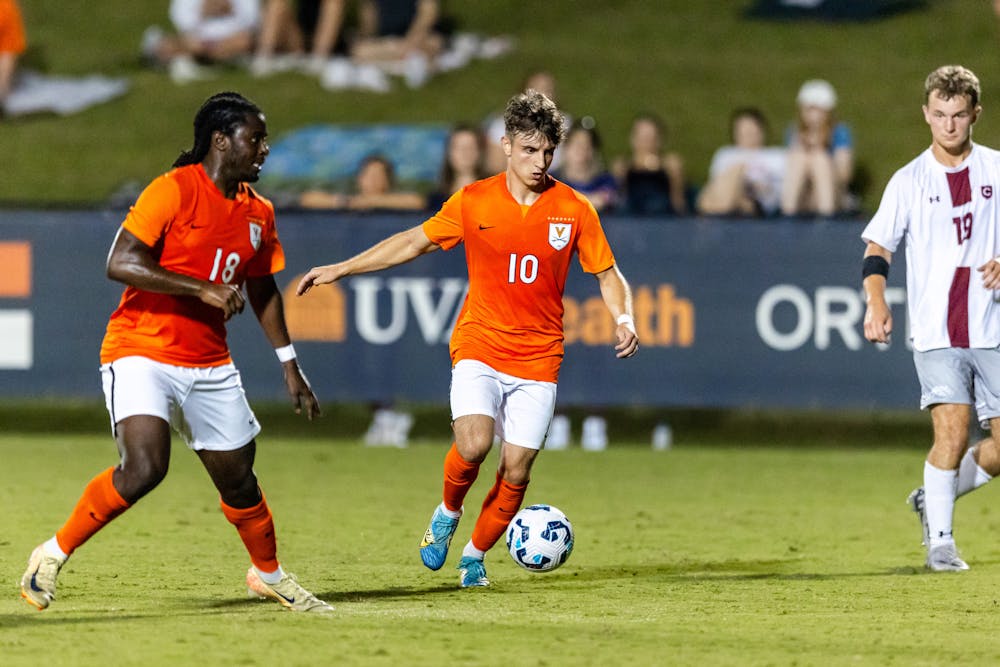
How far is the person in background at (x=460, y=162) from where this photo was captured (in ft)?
47.7

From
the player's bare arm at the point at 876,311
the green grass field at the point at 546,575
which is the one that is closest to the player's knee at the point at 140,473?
the green grass field at the point at 546,575

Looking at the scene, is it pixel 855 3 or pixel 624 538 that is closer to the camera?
pixel 624 538

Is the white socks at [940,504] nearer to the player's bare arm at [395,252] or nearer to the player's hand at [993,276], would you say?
the player's hand at [993,276]

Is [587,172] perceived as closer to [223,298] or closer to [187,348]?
[187,348]

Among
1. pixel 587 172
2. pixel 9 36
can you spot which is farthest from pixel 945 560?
pixel 9 36

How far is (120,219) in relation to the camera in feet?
46.6

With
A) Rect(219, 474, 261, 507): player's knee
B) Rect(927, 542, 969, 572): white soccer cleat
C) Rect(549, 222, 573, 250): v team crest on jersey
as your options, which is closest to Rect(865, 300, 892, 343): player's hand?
Rect(927, 542, 969, 572): white soccer cleat

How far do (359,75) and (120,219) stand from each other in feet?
24.8

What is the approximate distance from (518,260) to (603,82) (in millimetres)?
14153

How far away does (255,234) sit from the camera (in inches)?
288

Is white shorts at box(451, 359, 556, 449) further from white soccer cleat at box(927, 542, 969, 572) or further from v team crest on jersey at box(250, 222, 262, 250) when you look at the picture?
white soccer cleat at box(927, 542, 969, 572)

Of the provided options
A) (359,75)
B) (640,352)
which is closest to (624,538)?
(640,352)

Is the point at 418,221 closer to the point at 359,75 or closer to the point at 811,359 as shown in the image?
the point at 811,359

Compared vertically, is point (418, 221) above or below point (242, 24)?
below
